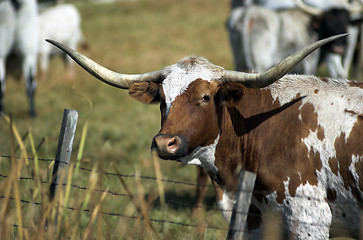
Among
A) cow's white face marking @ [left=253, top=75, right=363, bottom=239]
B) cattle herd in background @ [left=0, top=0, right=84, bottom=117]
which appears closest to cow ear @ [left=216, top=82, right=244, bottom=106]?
cow's white face marking @ [left=253, top=75, right=363, bottom=239]

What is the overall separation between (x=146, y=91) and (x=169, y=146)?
75cm

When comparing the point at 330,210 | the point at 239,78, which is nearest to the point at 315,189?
the point at 330,210

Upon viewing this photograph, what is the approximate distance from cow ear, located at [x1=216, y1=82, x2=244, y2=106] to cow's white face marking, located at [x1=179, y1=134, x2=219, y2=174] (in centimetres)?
29

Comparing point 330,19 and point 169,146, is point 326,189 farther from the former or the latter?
point 330,19

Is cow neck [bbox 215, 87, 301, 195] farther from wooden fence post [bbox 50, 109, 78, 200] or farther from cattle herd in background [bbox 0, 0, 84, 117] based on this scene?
cattle herd in background [bbox 0, 0, 84, 117]

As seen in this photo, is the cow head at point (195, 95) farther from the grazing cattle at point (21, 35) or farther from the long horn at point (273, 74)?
the grazing cattle at point (21, 35)

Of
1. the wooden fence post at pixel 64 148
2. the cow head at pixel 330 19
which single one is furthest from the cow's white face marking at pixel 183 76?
the cow head at pixel 330 19

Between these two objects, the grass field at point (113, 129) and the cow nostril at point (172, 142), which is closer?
the grass field at point (113, 129)

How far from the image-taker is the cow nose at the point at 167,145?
364cm

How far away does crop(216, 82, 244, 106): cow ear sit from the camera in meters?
3.98

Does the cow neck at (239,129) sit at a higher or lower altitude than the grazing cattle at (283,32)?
lower

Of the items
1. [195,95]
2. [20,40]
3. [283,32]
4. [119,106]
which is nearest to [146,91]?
[195,95]

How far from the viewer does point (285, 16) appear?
9.83 meters

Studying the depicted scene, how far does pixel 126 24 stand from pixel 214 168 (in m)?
23.3
